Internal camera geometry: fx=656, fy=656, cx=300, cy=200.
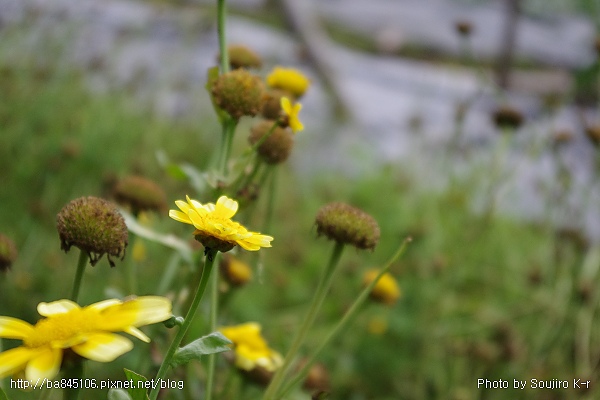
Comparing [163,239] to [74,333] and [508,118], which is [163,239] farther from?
[508,118]

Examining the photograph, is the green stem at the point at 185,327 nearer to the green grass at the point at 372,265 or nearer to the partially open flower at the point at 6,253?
the partially open flower at the point at 6,253

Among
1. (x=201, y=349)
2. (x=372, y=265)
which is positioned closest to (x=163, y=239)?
(x=201, y=349)

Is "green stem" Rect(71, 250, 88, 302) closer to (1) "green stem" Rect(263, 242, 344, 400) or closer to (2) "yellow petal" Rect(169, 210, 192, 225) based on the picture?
(2) "yellow petal" Rect(169, 210, 192, 225)

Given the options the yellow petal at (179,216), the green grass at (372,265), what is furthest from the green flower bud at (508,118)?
the yellow petal at (179,216)

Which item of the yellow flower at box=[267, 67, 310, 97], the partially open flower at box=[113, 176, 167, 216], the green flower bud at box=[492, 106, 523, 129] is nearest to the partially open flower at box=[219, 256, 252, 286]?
the partially open flower at box=[113, 176, 167, 216]

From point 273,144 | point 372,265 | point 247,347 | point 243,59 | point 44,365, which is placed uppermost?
point 243,59

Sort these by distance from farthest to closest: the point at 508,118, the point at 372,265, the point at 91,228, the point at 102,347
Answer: the point at 372,265, the point at 508,118, the point at 91,228, the point at 102,347
